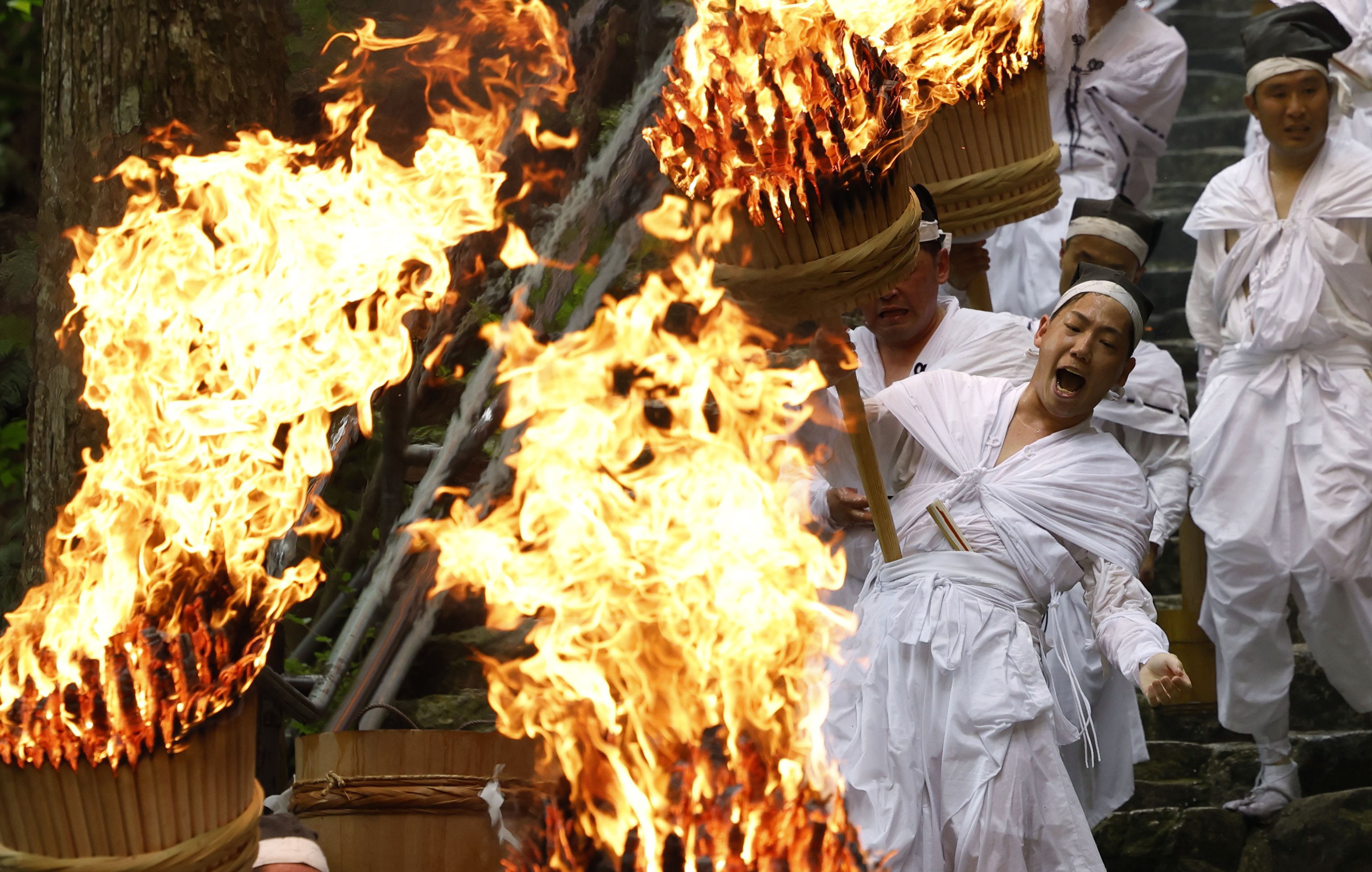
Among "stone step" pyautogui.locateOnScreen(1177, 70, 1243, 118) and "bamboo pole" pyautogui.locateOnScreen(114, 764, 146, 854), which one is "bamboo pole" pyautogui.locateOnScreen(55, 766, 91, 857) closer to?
"bamboo pole" pyautogui.locateOnScreen(114, 764, 146, 854)

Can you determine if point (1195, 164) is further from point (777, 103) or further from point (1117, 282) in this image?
point (777, 103)

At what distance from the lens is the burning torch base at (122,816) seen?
280 cm

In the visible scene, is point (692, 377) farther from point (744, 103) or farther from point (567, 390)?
point (744, 103)

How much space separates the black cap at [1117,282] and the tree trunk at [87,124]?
261 cm

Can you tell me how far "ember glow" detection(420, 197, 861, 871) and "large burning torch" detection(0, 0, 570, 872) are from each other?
1.86 ft

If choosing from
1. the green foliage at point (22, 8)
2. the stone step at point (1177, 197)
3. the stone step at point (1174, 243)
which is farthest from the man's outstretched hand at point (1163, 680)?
the green foliage at point (22, 8)

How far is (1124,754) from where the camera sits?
461cm

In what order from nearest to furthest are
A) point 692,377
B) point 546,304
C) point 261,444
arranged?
point 261,444, point 692,377, point 546,304

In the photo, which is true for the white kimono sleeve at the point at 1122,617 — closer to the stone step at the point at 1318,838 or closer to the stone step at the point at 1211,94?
the stone step at the point at 1318,838

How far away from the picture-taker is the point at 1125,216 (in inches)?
222

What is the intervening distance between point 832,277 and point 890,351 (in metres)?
1.69

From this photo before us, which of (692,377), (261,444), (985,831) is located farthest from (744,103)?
(985,831)

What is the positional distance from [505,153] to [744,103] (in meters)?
2.73

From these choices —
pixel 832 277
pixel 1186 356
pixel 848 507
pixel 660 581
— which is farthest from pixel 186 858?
pixel 1186 356
